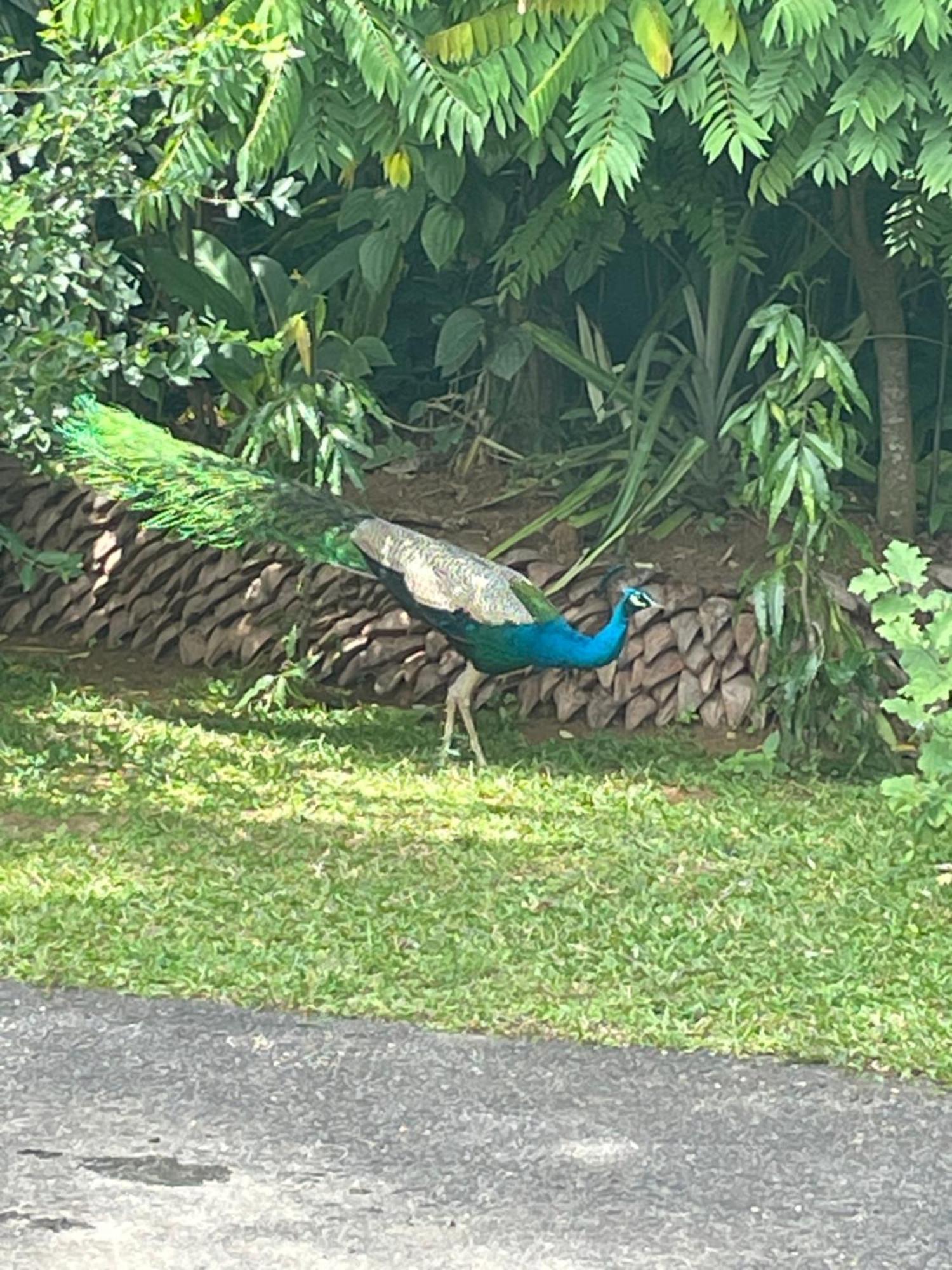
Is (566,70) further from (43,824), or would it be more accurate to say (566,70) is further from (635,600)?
(43,824)

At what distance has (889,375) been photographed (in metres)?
7.64

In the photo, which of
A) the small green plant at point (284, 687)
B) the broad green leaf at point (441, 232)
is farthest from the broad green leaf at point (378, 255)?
the small green plant at point (284, 687)

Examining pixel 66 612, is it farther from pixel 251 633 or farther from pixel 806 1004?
pixel 806 1004

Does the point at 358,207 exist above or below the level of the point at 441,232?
above

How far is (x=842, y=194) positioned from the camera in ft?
24.6

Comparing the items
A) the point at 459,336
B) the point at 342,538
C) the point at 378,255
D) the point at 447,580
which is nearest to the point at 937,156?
the point at 447,580

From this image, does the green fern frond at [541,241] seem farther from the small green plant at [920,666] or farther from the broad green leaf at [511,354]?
the small green plant at [920,666]

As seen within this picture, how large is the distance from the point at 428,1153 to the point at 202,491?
344 centimetres

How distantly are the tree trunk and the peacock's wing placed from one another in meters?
1.72

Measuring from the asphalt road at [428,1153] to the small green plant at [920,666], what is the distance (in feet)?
5.20

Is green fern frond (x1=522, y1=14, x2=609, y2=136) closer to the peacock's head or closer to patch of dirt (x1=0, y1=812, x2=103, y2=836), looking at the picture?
the peacock's head

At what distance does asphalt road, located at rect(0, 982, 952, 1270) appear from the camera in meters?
3.36

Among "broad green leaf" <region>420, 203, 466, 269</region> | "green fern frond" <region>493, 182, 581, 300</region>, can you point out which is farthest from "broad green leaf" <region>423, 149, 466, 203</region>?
"broad green leaf" <region>420, 203, 466, 269</region>

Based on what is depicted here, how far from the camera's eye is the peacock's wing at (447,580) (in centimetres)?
661
